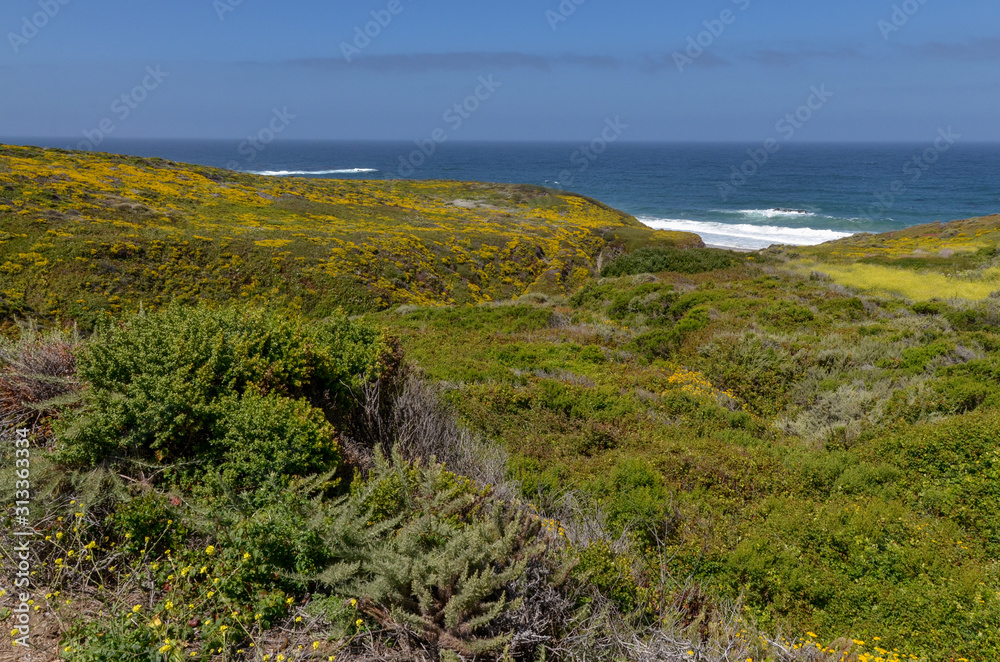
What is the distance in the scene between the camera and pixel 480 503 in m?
4.11

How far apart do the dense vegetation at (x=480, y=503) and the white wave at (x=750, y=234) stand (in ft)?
187

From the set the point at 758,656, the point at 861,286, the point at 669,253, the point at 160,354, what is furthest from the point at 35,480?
the point at 669,253

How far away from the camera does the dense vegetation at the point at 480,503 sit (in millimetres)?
3273

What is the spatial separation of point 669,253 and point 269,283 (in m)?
20.4

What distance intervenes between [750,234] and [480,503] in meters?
71.9

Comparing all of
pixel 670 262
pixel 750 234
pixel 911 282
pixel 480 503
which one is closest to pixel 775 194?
pixel 750 234

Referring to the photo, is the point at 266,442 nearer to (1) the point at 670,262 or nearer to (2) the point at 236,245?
(2) the point at 236,245

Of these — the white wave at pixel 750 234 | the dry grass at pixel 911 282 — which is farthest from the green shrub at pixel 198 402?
the white wave at pixel 750 234

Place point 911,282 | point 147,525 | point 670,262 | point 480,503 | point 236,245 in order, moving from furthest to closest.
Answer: point 670,262 → point 236,245 → point 911,282 → point 480,503 → point 147,525

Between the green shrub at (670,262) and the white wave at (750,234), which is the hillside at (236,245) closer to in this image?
the green shrub at (670,262)

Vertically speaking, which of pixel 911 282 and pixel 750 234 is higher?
pixel 750 234

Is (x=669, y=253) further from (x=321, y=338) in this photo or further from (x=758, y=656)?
(x=758, y=656)

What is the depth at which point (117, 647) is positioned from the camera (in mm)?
2902

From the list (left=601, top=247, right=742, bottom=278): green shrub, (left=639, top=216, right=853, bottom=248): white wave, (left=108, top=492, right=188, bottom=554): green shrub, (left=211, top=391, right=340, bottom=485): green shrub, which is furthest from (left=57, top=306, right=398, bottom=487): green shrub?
(left=639, top=216, right=853, bottom=248): white wave
